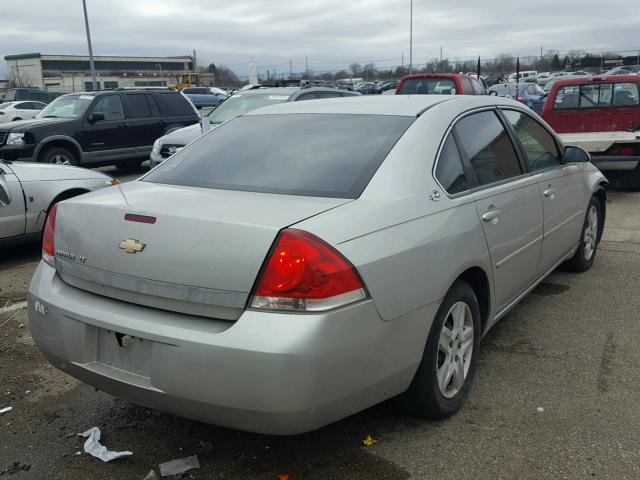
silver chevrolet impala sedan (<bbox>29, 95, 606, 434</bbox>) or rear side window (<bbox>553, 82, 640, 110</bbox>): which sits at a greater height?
rear side window (<bbox>553, 82, 640, 110</bbox>)

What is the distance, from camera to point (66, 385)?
12.1 ft

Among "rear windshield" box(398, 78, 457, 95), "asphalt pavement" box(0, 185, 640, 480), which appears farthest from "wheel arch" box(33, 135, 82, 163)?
"asphalt pavement" box(0, 185, 640, 480)

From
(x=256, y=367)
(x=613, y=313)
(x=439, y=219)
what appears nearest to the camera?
(x=256, y=367)

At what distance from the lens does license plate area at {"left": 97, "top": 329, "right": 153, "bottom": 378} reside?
256cm

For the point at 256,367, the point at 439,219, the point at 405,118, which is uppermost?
the point at 405,118

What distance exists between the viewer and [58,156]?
38.3 ft

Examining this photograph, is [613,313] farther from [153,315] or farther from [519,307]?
[153,315]

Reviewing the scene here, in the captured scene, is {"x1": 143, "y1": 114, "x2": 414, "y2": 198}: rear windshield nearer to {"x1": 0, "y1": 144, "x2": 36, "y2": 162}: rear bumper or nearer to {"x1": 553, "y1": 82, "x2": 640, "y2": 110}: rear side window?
{"x1": 553, "y1": 82, "x2": 640, "y2": 110}: rear side window

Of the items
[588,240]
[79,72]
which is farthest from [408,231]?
[79,72]

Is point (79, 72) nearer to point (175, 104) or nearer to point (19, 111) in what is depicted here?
point (19, 111)

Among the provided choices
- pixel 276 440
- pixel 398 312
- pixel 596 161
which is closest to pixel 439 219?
pixel 398 312

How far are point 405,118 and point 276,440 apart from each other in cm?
180

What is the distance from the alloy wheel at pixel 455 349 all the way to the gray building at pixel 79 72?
76.8 meters

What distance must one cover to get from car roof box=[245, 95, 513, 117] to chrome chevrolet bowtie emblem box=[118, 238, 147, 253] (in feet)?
5.04
